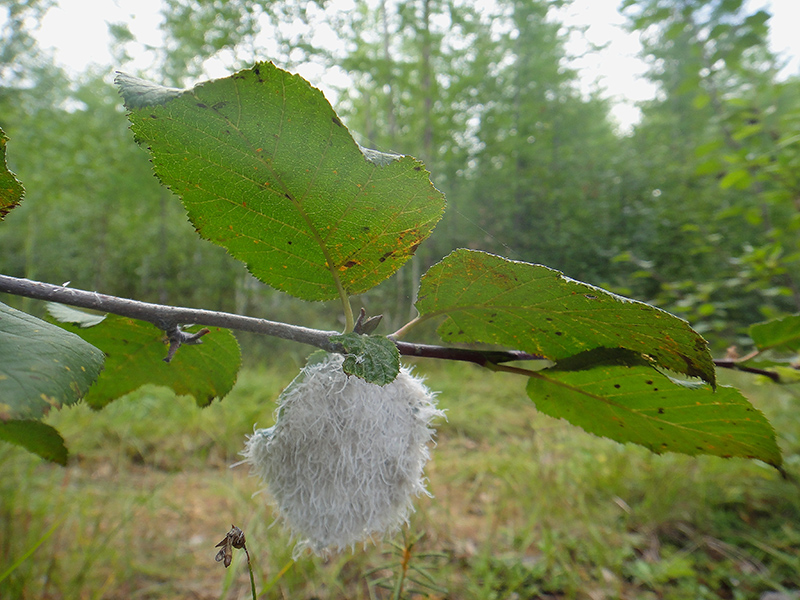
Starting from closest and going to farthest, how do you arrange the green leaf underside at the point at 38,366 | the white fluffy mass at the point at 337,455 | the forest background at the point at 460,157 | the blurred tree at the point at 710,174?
1. the green leaf underside at the point at 38,366
2. the white fluffy mass at the point at 337,455
3. the blurred tree at the point at 710,174
4. the forest background at the point at 460,157

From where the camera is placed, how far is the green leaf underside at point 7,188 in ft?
0.66

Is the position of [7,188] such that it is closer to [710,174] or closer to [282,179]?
[282,179]

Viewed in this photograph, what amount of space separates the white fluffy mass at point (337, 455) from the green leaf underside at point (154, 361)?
0.07 metres

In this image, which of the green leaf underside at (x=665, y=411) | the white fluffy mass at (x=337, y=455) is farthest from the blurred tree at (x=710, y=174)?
the white fluffy mass at (x=337, y=455)

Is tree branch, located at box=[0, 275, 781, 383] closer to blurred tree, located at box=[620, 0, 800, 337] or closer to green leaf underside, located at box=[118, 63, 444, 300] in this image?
green leaf underside, located at box=[118, 63, 444, 300]

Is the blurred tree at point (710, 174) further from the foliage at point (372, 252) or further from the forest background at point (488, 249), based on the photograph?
the foliage at point (372, 252)

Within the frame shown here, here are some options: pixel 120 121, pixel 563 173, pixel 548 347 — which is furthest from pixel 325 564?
pixel 120 121

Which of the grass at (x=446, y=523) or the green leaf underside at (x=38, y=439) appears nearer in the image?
the green leaf underside at (x=38, y=439)

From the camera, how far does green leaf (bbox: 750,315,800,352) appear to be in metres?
0.32

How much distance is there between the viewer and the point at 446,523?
1.14 meters

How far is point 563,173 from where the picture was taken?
3.44 metres

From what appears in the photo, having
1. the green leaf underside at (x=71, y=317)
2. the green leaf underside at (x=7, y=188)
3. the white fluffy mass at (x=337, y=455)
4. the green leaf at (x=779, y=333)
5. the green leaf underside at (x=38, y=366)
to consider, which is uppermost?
the green leaf underside at (x=7, y=188)

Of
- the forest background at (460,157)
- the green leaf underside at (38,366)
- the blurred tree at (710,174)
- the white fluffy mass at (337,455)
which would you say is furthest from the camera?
the forest background at (460,157)

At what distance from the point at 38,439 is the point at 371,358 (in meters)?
0.19
